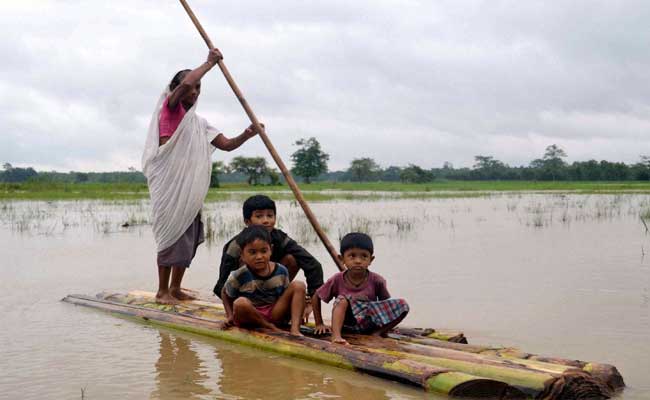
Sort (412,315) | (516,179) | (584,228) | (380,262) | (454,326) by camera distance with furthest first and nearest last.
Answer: (516,179) < (584,228) < (380,262) < (412,315) < (454,326)

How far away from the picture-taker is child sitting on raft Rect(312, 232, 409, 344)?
157 inches

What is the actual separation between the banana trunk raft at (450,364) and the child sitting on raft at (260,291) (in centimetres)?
11

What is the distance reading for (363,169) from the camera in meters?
74.8

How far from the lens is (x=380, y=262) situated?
829 centimetres

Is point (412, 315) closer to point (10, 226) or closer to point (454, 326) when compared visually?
point (454, 326)

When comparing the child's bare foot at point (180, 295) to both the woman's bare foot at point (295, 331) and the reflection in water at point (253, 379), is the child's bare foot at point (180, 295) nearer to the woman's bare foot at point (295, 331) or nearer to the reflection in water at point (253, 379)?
the reflection in water at point (253, 379)

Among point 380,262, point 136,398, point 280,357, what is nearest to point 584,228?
point 380,262

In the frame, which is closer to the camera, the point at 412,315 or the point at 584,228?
the point at 412,315

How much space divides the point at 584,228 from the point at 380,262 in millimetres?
5136

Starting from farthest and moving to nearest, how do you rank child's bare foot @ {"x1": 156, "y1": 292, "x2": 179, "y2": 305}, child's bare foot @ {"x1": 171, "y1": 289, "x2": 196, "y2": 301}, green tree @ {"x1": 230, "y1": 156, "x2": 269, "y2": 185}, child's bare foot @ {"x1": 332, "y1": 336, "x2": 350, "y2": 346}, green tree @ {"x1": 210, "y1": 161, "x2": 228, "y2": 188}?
green tree @ {"x1": 230, "y1": 156, "x2": 269, "y2": 185} < green tree @ {"x1": 210, "y1": 161, "x2": 228, "y2": 188} < child's bare foot @ {"x1": 171, "y1": 289, "x2": 196, "y2": 301} < child's bare foot @ {"x1": 156, "y1": 292, "x2": 179, "y2": 305} < child's bare foot @ {"x1": 332, "y1": 336, "x2": 350, "y2": 346}

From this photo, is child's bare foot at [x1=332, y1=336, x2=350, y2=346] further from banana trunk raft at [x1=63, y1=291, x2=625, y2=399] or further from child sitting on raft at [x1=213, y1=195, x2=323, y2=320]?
child sitting on raft at [x1=213, y1=195, x2=323, y2=320]

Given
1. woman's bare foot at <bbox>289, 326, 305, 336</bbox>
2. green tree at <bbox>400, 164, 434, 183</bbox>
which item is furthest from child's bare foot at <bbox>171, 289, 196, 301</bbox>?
green tree at <bbox>400, 164, 434, 183</bbox>

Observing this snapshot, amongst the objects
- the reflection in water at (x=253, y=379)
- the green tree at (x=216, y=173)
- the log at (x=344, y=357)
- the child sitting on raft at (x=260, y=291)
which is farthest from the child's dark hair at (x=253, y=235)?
the green tree at (x=216, y=173)

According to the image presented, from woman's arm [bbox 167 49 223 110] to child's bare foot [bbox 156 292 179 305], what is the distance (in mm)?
1506
